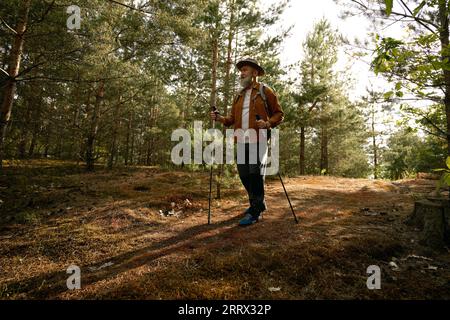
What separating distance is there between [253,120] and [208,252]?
7.48ft

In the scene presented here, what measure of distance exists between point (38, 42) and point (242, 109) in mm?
7971

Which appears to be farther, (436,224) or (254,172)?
(254,172)

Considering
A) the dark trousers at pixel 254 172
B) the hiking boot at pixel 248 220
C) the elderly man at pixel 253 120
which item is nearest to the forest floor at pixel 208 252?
the hiking boot at pixel 248 220

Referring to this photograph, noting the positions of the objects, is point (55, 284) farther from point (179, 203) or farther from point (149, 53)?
point (149, 53)

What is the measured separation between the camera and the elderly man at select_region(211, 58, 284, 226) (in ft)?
13.7

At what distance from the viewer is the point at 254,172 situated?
164 inches

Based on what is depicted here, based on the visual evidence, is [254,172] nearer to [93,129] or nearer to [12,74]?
[12,74]

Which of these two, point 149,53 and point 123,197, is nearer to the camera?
point 123,197

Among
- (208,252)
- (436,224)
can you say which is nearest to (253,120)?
(208,252)

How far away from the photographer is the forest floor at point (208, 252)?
239 cm

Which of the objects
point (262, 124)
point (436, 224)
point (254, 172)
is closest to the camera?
point (436, 224)
